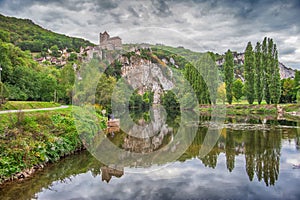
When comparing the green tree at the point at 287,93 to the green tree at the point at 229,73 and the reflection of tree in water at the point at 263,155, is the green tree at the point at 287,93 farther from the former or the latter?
the reflection of tree in water at the point at 263,155

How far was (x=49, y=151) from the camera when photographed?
12.6 metres

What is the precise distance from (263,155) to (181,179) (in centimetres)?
566

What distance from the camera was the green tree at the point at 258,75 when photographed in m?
46.6

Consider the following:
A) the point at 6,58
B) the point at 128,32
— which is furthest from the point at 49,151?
the point at 6,58

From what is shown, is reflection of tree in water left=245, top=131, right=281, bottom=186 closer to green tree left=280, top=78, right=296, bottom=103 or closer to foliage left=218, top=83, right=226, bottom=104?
foliage left=218, top=83, right=226, bottom=104

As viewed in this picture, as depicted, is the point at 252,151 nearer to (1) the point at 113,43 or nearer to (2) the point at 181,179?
(2) the point at 181,179

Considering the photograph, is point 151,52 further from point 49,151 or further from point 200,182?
point 200,182

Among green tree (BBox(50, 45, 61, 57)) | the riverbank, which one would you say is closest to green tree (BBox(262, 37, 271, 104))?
the riverbank

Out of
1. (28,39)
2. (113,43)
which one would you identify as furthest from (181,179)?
(28,39)

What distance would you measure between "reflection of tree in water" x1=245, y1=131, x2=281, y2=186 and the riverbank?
8.77m

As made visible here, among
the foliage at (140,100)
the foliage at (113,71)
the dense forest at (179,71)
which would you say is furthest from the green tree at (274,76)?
the foliage at (113,71)

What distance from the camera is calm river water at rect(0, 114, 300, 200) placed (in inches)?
350

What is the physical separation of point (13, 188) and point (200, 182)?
6.58 metres

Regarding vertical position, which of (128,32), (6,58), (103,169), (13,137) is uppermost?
(128,32)
